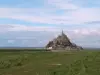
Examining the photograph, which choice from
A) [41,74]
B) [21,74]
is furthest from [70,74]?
[21,74]

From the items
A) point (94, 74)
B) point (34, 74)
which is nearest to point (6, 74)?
point (34, 74)

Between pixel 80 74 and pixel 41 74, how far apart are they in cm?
847

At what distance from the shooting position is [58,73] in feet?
166

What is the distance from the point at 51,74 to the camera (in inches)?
1955

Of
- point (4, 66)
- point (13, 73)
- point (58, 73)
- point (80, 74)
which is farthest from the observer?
point (4, 66)

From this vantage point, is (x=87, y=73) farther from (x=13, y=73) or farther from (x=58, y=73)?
(x=13, y=73)

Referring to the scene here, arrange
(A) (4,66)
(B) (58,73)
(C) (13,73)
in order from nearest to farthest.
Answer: (B) (58,73) < (C) (13,73) < (A) (4,66)

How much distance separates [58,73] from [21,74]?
772cm

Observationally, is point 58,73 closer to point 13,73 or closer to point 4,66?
point 13,73

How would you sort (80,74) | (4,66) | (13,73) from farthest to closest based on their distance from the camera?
1. (4,66)
2. (13,73)
3. (80,74)

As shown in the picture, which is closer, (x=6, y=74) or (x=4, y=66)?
(x=6, y=74)

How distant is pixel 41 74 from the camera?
51500mm

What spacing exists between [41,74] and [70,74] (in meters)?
6.25

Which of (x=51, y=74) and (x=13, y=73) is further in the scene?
(x=13, y=73)
